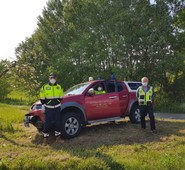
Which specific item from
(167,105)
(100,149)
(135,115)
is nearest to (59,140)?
(100,149)

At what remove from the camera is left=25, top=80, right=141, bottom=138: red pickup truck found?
28.8 feet

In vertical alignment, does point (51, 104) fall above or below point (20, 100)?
above

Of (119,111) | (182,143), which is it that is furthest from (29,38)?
(182,143)

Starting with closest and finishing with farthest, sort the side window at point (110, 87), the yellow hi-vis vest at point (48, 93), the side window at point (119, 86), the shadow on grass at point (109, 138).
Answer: the shadow on grass at point (109, 138)
the yellow hi-vis vest at point (48, 93)
the side window at point (110, 87)
the side window at point (119, 86)

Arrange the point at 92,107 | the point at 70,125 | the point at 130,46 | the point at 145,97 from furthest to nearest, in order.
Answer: the point at 130,46, the point at 145,97, the point at 92,107, the point at 70,125

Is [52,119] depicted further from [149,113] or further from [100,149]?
[149,113]

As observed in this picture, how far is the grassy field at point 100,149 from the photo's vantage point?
659cm

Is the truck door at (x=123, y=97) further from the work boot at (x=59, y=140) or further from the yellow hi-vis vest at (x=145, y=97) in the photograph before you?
the work boot at (x=59, y=140)

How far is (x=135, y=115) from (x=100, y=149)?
3.46 meters

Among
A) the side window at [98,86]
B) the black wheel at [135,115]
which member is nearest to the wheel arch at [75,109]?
the side window at [98,86]

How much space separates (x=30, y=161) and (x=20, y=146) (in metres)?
1.45

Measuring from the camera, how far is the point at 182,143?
834cm

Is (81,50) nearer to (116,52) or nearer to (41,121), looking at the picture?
(116,52)

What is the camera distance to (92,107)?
370 inches
